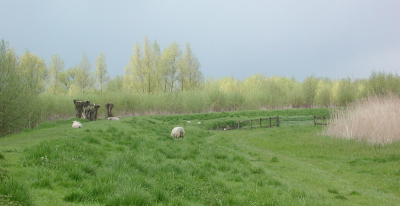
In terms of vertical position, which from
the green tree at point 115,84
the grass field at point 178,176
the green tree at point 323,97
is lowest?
the grass field at point 178,176

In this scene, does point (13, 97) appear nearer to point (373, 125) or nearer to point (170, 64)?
point (373, 125)

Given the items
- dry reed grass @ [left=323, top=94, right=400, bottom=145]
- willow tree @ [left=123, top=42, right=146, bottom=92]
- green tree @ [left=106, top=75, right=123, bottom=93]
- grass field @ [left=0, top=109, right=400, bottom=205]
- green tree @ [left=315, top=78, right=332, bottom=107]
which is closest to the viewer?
grass field @ [left=0, top=109, right=400, bottom=205]

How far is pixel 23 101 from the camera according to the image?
1520cm

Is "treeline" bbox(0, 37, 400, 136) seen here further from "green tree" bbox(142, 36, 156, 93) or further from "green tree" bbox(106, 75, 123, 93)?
"green tree" bbox(106, 75, 123, 93)

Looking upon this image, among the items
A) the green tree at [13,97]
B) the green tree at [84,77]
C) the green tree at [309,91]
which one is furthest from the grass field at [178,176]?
the green tree at [84,77]

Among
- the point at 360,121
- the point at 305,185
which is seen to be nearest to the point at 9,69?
the point at 305,185

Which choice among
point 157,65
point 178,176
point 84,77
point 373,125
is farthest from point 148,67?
point 178,176

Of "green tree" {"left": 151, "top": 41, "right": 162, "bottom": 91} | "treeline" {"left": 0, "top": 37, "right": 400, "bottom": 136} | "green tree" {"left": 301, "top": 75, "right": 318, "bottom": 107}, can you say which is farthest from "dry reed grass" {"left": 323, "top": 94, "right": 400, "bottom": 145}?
"green tree" {"left": 151, "top": 41, "right": 162, "bottom": 91}

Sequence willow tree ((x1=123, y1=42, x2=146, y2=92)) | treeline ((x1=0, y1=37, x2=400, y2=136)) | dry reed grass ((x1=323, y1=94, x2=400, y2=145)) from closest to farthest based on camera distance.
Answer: dry reed grass ((x1=323, y1=94, x2=400, y2=145)), treeline ((x1=0, y1=37, x2=400, y2=136)), willow tree ((x1=123, y1=42, x2=146, y2=92))

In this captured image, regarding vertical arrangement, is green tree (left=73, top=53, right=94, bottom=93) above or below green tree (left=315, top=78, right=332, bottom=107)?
above

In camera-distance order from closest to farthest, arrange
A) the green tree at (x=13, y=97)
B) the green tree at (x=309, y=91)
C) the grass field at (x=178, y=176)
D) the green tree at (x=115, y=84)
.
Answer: the grass field at (x=178, y=176) → the green tree at (x=13, y=97) → the green tree at (x=309, y=91) → the green tree at (x=115, y=84)

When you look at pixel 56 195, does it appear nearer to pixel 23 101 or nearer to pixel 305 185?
pixel 305 185

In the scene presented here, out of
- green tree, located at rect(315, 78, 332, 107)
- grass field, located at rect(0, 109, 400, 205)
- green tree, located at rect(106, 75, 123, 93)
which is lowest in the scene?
grass field, located at rect(0, 109, 400, 205)

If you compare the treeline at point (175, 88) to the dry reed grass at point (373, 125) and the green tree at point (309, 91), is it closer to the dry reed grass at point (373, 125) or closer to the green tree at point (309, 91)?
the green tree at point (309, 91)
